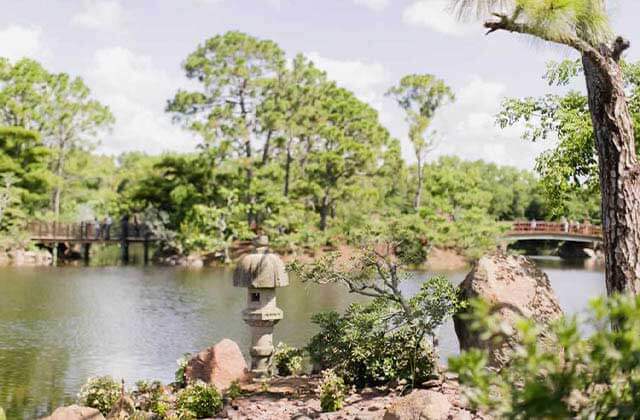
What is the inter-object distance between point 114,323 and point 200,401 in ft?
25.0

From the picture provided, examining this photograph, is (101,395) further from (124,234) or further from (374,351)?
(124,234)

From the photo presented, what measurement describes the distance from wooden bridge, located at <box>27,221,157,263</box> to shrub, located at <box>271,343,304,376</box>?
21029mm

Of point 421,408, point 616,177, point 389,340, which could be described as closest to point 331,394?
point 389,340

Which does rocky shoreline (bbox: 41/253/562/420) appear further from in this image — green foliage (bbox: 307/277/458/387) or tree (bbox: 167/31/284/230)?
tree (bbox: 167/31/284/230)

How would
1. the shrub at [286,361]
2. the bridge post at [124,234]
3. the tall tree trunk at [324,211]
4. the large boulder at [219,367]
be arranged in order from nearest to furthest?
the large boulder at [219,367], the shrub at [286,361], the tall tree trunk at [324,211], the bridge post at [124,234]

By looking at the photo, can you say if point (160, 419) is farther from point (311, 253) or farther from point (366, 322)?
point (311, 253)

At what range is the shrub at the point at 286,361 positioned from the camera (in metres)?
8.84

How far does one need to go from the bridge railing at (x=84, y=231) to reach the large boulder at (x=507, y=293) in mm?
23985

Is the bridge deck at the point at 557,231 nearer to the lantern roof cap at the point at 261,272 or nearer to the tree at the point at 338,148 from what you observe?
the tree at the point at 338,148

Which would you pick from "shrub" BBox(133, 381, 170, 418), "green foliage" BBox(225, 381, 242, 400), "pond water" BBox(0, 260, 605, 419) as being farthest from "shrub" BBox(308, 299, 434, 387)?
"pond water" BBox(0, 260, 605, 419)

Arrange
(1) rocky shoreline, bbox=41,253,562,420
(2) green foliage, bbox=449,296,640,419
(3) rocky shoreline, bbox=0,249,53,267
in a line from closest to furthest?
(2) green foliage, bbox=449,296,640,419 → (1) rocky shoreline, bbox=41,253,562,420 → (3) rocky shoreline, bbox=0,249,53,267

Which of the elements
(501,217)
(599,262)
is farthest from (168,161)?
(501,217)

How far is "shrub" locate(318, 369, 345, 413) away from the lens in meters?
6.85

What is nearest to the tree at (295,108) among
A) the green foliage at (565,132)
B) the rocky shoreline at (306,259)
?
the rocky shoreline at (306,259)
